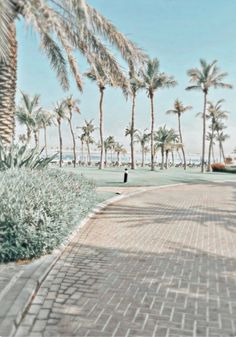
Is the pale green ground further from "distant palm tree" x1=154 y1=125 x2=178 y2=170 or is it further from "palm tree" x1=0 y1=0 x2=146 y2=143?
"distant palm tree" x1=154 y1=125 x2=178 y2=170

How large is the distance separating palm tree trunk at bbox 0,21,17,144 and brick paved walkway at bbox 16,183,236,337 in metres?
4.46

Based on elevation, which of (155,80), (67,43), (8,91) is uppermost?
(155,80)

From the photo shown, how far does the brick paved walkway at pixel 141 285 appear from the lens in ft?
11.5

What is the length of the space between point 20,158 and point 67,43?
397 cm

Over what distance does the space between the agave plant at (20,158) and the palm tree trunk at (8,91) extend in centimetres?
51

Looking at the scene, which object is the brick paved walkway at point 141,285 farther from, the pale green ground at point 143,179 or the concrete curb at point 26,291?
the pale green ground at point 143,179

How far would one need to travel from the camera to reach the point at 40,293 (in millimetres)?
4340

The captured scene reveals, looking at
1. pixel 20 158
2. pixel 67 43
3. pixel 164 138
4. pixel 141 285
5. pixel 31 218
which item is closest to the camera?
pixel 141 285

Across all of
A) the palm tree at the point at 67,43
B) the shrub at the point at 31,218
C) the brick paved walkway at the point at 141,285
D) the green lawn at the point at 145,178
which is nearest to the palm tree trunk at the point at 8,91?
the palm tree at the point at 67,43

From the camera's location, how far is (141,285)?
4621mm

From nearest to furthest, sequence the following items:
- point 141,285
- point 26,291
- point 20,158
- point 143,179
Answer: point 26,291
point 141,285
point 20,158
point 143,179

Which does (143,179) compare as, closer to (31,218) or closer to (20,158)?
(20,158)

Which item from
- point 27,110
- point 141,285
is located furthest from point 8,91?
point 27,110

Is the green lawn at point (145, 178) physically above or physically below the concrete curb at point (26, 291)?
above
